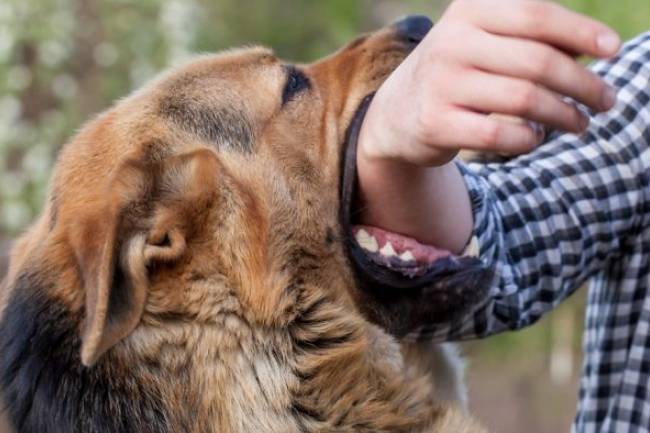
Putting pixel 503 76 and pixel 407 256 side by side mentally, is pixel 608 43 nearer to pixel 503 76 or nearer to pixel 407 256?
pixel 503 76

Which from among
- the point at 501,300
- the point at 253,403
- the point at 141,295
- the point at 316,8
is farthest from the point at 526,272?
the point at 316,8

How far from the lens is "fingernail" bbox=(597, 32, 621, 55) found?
1.66m

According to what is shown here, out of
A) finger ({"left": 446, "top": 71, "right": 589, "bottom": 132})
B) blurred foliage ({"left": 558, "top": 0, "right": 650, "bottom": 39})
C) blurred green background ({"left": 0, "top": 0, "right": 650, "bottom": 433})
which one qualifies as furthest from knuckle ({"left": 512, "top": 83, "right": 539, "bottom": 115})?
blurred green background ({"left": 0, "top": 0, "right": 650, "bottom": 433})

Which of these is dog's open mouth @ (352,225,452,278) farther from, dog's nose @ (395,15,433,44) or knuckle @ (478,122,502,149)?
knuckle @ (478,122,502,149)

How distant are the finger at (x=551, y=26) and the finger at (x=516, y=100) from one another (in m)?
0.08

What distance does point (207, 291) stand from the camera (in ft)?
7.81

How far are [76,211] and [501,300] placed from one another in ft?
3.52

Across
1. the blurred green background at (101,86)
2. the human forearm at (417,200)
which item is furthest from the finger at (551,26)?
the blurred green background at (101,86)

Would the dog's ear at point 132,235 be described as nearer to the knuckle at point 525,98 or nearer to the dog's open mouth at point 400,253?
the dog's open mouth at point 400,253

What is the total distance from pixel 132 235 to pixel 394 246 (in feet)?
2.08

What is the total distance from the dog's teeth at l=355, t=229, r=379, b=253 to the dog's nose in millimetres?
582

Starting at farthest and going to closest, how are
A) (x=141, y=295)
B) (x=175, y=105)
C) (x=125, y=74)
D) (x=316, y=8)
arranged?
(x=316, y=8) → (x=125, y=74) → (x=175, y=105) → (x=141, y=295)

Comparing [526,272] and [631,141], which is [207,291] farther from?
[631,141]

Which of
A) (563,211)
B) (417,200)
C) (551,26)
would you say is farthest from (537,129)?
(563,211)
